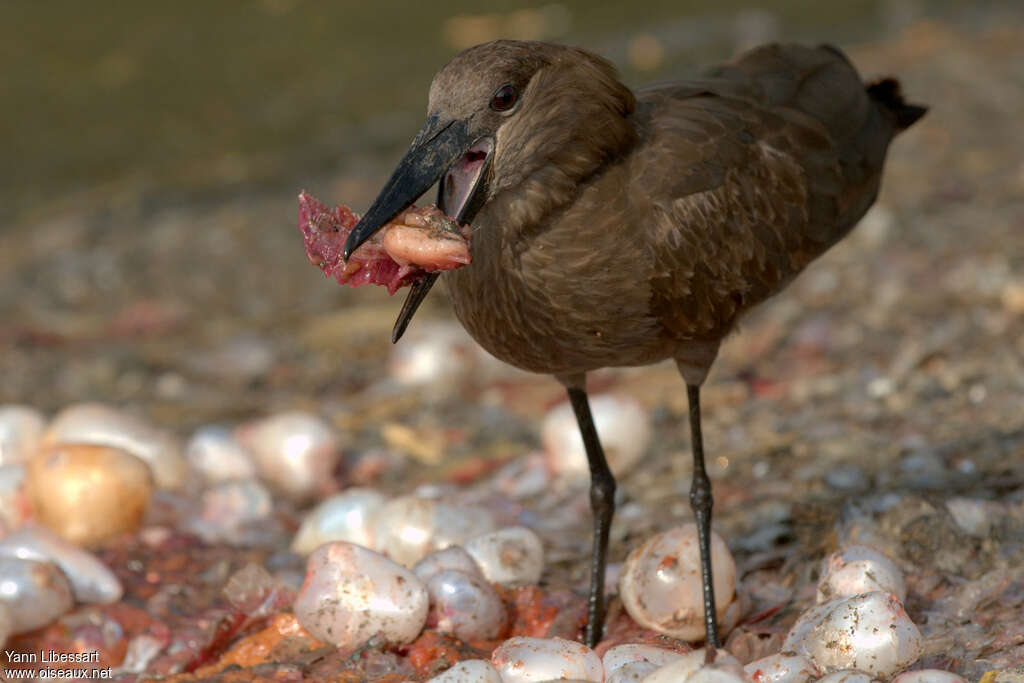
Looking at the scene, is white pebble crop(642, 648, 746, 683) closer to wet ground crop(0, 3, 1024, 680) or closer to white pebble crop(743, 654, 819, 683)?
white pebble crop(743, 654, 819, 683)

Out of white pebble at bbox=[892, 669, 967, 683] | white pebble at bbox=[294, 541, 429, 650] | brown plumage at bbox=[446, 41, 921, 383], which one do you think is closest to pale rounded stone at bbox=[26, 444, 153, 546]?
white pebble at bbox=[294, 541, 429, 650]

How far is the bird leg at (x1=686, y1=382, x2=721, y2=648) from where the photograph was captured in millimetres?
3562

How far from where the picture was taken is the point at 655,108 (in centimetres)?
389

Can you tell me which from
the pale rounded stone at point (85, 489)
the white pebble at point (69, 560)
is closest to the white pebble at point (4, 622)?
the white pebble at point (69, 560)

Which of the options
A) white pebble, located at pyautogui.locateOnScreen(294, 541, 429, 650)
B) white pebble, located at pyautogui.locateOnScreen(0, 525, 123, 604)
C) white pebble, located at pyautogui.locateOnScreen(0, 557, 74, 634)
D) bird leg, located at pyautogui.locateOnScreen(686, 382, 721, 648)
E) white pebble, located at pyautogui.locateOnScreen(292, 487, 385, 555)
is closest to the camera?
white pebble, located at pyautogui.locateOnScreen(294, 541, 429, 650)

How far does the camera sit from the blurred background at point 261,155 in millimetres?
6418

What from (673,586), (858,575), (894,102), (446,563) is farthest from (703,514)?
(894,102)

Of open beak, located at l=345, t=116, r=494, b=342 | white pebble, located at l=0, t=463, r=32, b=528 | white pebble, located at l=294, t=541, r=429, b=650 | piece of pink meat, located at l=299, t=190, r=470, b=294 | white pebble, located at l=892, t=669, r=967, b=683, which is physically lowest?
white pebble, located at l=0, t=463, r=32, b=528

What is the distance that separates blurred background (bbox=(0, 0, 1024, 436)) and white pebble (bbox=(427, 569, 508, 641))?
86.3 inches

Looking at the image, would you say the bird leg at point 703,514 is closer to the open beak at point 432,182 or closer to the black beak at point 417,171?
the open beak at point 432,182

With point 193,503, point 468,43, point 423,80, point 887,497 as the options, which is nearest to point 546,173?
point 887,497

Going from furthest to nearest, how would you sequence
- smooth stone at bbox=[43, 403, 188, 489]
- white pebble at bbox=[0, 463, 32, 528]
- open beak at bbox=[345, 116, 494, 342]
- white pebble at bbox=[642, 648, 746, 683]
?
1. smooth stone at bbox=[43, 403, 188, 489]
2. white pebble at bbox=[0, 463, 32, 528]
3. open beak at bbox=[345, 116, 494, 342]
4. white pebble at bbox=[642, 648, 746, 683]

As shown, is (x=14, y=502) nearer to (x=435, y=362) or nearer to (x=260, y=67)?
(x=435, y=362)

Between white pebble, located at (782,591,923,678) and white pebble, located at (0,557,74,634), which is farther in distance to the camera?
white pebble, located at (0,557,74,634)
